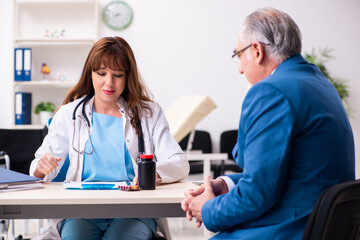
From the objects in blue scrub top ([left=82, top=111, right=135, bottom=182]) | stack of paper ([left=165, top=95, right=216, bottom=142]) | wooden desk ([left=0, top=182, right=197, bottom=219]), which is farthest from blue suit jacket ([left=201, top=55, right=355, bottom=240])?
stack of paper ([left=165, top=95, right=216, bottom=142])

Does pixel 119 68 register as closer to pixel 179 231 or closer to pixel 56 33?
pixel 179 231

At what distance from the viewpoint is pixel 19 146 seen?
118 inches

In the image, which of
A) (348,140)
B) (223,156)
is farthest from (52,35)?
(348,140)

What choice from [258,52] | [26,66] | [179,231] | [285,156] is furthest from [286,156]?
[26,66]

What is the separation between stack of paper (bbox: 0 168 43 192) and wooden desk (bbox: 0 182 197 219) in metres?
0.06

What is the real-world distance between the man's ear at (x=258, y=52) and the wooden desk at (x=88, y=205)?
1.52 feet

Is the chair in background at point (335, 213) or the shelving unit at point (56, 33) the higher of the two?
the shelving unit at point (56, 33)

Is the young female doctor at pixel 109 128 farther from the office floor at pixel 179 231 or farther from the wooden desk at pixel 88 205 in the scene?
the office floor at pixel 179 231

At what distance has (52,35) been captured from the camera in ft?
18.3

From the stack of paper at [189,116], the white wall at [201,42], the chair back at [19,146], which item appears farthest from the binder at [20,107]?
the chair back at [19,146]

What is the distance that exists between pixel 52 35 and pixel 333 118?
4.95 metres

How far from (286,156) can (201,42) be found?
4961 millimetres

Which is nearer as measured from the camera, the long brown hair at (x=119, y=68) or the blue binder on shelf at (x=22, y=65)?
the long brown hair at (x=119, y=68)

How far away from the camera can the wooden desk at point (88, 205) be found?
4.37 feet
